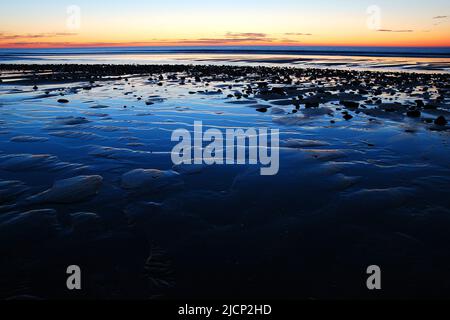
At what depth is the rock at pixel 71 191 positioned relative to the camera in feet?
16.1

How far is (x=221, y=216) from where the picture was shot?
Result: 15.0 ft

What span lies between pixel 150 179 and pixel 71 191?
1289 mm

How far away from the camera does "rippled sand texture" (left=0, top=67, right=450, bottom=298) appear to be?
3.30 meters

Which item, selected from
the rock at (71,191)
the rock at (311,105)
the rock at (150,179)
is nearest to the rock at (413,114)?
the rock at (311,105)

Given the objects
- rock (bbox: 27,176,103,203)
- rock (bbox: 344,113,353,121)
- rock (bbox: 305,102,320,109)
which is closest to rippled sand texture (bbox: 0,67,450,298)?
rock (bbox: 27,176,103,203)

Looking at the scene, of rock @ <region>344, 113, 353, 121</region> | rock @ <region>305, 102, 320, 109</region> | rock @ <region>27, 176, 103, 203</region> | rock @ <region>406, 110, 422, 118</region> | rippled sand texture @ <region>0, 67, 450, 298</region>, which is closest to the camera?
rippled sand texture @ <region>0, 67, 450, 298</region>

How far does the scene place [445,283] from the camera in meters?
3.24

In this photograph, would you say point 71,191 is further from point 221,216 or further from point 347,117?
point 347,117

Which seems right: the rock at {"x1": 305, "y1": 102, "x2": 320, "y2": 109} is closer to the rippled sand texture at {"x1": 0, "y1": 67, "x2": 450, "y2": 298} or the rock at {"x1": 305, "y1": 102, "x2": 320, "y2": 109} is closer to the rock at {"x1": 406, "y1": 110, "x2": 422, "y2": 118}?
the rock at {"x1": 406, "y1": 110, "x2": 422, "y2": 118}

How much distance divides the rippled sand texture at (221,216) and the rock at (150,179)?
0.03 metres

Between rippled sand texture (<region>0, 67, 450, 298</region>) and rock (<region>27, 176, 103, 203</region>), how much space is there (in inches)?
1.3

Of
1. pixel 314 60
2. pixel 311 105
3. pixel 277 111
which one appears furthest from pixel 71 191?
pixel 314 60
